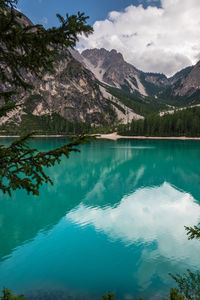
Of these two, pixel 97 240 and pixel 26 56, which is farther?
pixel 97 240

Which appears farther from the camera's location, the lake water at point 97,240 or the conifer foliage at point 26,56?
the lake water at point 97,240

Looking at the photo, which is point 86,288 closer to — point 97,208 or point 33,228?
point 33,228

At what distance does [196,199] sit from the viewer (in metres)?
28.5

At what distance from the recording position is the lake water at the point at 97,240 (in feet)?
40.0

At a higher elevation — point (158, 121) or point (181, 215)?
point (158, 121)

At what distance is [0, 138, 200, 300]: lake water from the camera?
12.2 metres

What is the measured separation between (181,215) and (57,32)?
79.1ft

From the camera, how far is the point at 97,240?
688 inches

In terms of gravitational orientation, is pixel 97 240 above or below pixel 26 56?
below

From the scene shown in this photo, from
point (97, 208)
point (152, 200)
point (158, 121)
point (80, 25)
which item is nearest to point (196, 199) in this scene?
point (152, 200)

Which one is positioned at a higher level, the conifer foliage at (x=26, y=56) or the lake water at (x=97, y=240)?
the conifer foliage at (x=26, y=56)

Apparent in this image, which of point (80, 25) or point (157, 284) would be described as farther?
point (157, 284)

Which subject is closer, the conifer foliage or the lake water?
the conifer foliage

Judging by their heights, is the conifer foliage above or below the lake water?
above
